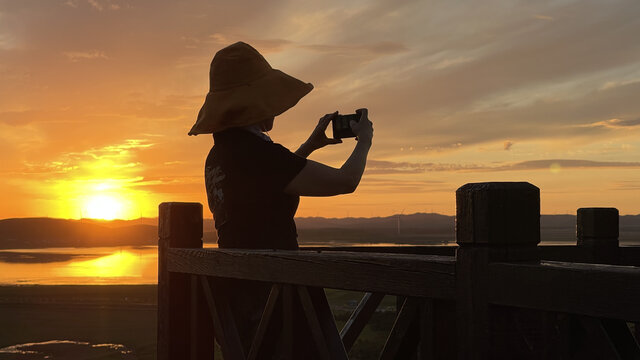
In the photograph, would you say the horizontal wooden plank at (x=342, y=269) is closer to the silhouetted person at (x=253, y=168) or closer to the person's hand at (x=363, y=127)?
the silhouetted person at (x=253, y=168)

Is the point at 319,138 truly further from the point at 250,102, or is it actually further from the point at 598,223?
the point at 598,223

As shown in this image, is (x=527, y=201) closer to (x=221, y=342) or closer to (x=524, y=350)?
(x=524, y=350)

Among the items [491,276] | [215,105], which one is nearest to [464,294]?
[491,276]

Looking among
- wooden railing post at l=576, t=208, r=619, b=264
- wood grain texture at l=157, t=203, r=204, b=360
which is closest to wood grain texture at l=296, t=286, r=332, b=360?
wood grain texture at l=157, t=203, r=204, b=360

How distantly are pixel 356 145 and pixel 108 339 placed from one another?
46267 millimetres

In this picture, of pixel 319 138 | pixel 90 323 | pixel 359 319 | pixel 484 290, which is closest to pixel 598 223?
pixel 359 319

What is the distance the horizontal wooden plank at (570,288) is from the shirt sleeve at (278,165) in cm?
161

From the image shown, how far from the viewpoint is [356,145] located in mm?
3750

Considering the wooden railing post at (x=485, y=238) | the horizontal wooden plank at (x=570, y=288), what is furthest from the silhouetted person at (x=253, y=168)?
the horizontal wooden plank at (x=570, y=288)

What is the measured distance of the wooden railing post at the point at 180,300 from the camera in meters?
4.04

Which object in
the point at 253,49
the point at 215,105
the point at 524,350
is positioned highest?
the point at 253,49

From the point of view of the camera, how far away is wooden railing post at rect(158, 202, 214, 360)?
4.04m

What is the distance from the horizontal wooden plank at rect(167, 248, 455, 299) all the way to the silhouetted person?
251mm

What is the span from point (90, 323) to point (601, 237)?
177 feet
